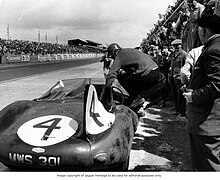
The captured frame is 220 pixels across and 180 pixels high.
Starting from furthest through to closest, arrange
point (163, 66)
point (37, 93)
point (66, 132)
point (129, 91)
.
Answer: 1. point (37, 93)
2. point (163, 66)
3. point (129, 91)
4. point (66, 132)

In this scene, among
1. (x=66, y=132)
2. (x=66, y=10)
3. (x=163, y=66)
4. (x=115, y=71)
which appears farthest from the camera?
(x=163, y=66)

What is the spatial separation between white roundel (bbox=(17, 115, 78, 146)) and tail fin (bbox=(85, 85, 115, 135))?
197 millimetres

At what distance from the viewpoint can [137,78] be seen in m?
3.81

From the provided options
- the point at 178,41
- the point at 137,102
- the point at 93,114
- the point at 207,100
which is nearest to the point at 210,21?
the point at 207,100

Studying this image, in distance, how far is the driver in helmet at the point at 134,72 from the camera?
359cm

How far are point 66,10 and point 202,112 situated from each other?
4.57 feet

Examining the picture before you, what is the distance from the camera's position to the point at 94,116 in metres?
2.28

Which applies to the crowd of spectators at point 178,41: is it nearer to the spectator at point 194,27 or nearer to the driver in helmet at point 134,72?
the spectator at point 194,27

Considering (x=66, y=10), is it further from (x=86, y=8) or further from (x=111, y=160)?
(x=111, y=160)

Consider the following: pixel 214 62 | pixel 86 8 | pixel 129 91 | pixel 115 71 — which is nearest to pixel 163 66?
pixel 129 91

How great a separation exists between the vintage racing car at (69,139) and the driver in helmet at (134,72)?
3.36ft

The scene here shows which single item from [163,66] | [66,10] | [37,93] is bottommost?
[37,93]

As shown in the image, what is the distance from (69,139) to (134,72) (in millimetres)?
1710

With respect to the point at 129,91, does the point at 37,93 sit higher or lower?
lower
